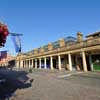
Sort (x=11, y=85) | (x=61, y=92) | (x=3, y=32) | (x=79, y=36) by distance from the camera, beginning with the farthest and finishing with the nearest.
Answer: (x=79, y=36) → (x=11, y=85) → (x=61, y=92) → (x=3, y=32)

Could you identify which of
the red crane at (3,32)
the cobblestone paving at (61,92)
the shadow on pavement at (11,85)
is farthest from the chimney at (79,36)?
the red crane at (3,32)

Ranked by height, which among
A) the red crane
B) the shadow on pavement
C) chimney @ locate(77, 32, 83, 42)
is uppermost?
chimney @ locate(77, 32, 83, 42)

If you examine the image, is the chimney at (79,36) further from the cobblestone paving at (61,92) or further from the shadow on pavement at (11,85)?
the cobblestone paving at (61,92)

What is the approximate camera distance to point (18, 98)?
716 cm

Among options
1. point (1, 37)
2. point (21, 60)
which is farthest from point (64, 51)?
point (21, 60)

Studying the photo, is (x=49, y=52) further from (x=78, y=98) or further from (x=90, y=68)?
(x=78, y=98)

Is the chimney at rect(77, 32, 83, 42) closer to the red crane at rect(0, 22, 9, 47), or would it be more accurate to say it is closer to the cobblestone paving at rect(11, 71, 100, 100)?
the cobblestone paving at rect(11, 71, 100, 100)

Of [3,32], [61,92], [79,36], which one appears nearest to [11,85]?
[61,92]

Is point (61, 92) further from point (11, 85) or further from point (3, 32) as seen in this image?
point (3, 32)

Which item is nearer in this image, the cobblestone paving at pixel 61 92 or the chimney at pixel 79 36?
the cobblestone paving at pixel 61 92

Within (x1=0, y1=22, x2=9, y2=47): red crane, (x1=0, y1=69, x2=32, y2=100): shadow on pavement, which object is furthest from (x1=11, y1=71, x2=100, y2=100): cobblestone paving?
(x1=0, y1=22, x2=9, y2=47): red crane

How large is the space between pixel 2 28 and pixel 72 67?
26.7 metres

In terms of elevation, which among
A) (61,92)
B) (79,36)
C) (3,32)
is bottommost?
(61,92)

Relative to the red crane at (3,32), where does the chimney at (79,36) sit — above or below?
above
